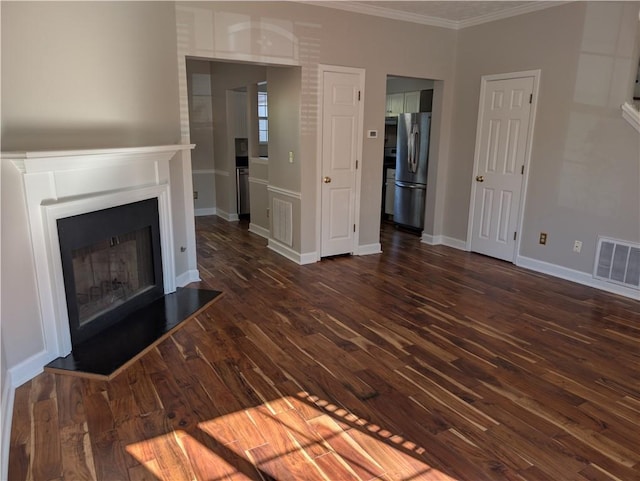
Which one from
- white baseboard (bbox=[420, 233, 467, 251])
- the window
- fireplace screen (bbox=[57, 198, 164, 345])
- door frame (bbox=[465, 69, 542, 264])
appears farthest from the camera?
the window

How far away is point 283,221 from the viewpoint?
537 cm

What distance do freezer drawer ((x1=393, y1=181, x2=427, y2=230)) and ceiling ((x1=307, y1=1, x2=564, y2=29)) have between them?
2.14 metres

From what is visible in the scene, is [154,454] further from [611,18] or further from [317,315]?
[611,18]

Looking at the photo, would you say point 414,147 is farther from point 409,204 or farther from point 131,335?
point 131,335

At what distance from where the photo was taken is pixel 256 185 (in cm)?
643

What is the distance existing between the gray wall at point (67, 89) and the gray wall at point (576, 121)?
3.66 m

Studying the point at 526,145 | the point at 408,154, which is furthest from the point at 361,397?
the point at 408,154

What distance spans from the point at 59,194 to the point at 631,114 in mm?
4627

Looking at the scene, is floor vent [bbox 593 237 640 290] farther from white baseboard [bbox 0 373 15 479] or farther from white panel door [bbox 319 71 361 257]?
white baseboard [bbox 0 373 15 479]

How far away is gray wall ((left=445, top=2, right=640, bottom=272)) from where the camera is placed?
4.04m

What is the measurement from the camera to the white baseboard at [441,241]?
587cm

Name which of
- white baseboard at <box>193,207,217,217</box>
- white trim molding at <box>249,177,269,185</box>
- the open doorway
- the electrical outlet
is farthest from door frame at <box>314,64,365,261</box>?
white baseboard at <box>193,207,217,217</box>

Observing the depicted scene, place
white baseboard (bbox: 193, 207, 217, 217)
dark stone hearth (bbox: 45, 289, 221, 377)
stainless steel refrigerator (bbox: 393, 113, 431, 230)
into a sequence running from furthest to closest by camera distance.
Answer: white baseboard (bbox: 193, 207, 217, 217) < stainless steel refrigerator (bbox: 393, 113, 431, 230) < dark stone hearth (bbox: 45, 289, 221, 377)

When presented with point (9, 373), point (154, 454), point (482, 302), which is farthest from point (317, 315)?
point (9, 373)
